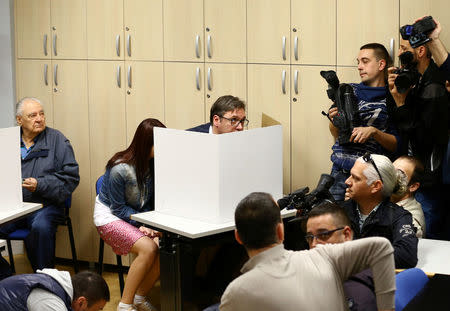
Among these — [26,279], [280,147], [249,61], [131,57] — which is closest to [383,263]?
[26,279]

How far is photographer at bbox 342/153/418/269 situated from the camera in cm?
340

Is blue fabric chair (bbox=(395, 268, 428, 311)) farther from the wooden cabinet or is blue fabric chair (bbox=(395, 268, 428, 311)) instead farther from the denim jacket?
the wooden cabinet

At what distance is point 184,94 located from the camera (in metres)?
5.22

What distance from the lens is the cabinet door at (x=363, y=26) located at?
4445 millimetres

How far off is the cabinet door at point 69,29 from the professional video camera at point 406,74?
2.51 m

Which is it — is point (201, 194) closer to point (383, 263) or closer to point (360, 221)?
point (360, 221)

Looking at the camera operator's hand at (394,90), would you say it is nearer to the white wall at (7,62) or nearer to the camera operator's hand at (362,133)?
the camera operator's hand at (362,133)

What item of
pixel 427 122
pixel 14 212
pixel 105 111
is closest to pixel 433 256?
pixel 427 122

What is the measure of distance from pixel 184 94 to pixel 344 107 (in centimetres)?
134

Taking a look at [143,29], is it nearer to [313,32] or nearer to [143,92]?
[143,92]

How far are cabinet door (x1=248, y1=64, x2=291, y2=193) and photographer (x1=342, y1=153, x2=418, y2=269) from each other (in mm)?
1326

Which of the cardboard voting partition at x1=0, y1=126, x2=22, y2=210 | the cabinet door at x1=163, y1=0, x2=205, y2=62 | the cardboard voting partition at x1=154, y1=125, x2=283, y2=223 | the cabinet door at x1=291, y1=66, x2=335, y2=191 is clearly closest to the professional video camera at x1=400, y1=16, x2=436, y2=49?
the cabinet door at x1=291, y1=66, x2=335, y2=191

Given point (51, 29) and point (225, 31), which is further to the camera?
point (51, 29)

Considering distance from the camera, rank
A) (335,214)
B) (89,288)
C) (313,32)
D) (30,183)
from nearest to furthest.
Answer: (335,214)
(89,288)
(313,32)
(30,183)
